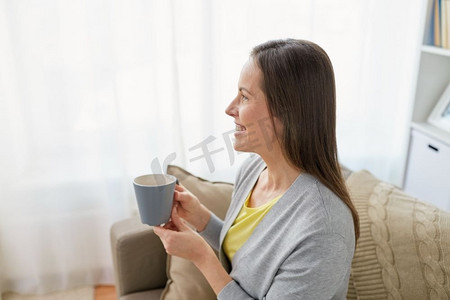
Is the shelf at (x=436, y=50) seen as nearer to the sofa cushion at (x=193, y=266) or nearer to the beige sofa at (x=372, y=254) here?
the beige sofa at (x=372, y=254)

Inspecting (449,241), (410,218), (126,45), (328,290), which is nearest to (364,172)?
(410,218)

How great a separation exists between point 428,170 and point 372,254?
2.78 feet

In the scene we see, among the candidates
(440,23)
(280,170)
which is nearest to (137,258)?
(280,170)

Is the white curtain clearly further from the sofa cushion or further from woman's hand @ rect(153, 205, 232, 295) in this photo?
woman's hand @ rect(153, 205, 232, 295)

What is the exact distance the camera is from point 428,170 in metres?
2.19

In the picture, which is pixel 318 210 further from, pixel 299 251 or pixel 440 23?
pixel 440 23

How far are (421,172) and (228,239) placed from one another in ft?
4.02

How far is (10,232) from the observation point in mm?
2266

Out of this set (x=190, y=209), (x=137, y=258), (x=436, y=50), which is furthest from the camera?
(x=436, y=50)

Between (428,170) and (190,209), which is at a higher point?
(190,209)

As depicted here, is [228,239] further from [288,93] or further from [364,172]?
[364,172]

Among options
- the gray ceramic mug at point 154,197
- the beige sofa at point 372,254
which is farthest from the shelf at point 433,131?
the gray ceramic mug at point 154,197

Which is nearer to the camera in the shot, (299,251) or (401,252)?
(299,251)

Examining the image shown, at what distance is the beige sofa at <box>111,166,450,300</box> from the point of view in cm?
143
